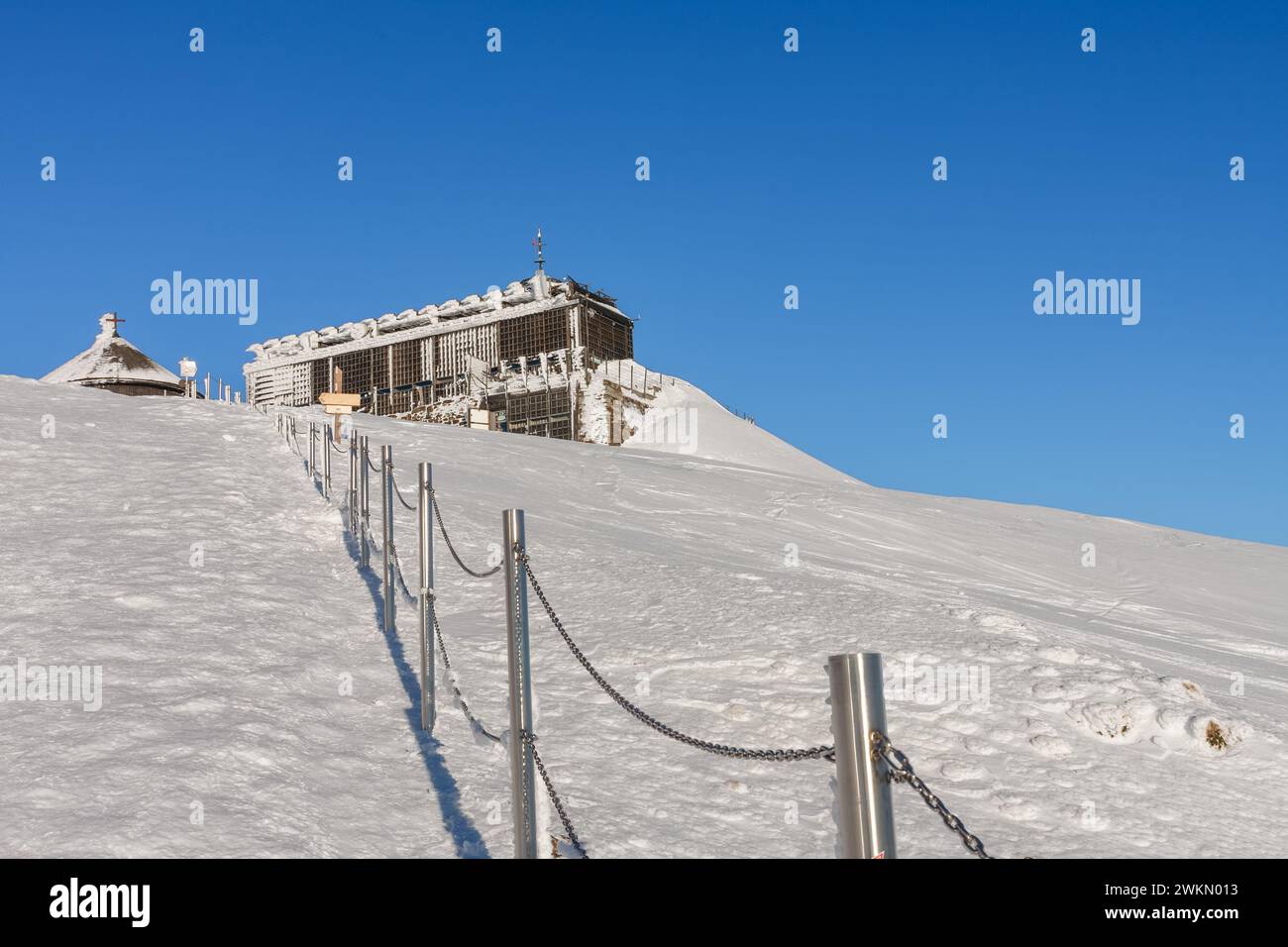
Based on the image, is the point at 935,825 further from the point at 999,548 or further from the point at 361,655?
the point at 999,548

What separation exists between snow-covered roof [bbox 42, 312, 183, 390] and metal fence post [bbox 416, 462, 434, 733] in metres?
40.6

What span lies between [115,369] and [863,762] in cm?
4652

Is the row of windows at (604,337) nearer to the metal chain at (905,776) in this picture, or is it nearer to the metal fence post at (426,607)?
the metal fence post at (426,607)

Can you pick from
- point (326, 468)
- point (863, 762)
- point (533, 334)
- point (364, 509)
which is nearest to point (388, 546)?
point (364, 509)

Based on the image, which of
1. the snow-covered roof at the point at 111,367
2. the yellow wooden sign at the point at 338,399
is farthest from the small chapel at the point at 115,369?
the yellow wooden sign at the point at 338,399

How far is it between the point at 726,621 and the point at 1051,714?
2752 mm

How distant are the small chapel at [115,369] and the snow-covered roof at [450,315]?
525 inches

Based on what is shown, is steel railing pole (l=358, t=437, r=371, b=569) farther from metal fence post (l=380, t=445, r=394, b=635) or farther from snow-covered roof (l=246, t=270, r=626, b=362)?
snow-covered roof (l=246, t=270, r=626, b=362)

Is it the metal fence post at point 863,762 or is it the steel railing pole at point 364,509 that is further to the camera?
the steel railing pole at point 364,509

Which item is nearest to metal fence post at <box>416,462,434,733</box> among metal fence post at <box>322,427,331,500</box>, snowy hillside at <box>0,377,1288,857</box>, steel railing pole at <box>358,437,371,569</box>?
snowy hillside at <box>0,377,1288,857</box>

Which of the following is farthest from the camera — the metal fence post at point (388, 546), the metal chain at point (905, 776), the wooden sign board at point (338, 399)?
the wooden sign board at point (338, 399)

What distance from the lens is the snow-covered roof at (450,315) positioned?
170 feet

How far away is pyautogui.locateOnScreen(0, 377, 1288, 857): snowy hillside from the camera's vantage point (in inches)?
213
